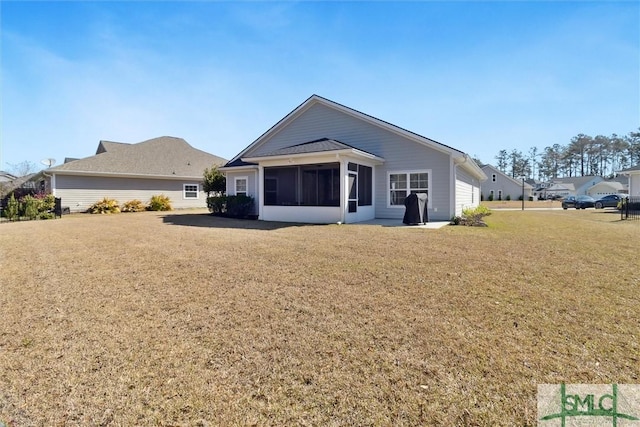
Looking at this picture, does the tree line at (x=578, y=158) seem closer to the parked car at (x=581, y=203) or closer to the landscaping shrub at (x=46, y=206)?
the parked car at (x=581, y=203)

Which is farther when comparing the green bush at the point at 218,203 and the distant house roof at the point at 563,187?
the distant house roof at the point at 563,187

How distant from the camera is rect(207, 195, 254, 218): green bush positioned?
53.6ft

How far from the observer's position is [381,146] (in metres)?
14.5

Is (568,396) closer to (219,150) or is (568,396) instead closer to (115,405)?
(115,405)

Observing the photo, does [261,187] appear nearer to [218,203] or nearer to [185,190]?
[218,203]

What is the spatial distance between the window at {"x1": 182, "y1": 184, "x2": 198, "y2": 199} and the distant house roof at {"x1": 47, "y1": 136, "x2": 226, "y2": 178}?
98cm

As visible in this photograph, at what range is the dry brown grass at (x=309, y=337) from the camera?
2.28 meters

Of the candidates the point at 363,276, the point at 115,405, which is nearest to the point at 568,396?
the point at 363,276

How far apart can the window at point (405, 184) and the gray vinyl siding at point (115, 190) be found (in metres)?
17.3

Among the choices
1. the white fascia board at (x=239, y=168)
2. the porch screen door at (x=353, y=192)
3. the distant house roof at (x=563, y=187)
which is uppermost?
the distant house roof at (x=563, y=187)

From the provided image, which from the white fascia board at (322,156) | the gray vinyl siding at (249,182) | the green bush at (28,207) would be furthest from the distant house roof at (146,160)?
the white fascia board at (322,156)

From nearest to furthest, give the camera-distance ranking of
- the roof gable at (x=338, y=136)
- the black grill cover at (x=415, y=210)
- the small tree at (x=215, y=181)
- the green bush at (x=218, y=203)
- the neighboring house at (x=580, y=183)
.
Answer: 1. the black grill cover at (x=415, y=210)
2. the roof gable at (x=338, y=136)
3. the green bush at (x=218, y=203)
4. the small tree at (x=215, y=181)
5. the neighboring house at (x=580, y=183)

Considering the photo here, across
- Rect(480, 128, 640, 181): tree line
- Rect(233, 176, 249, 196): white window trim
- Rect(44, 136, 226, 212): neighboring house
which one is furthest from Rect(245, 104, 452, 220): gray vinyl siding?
Rect(480, 128, 640, 181): tree line

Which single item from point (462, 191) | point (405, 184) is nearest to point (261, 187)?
point (405, 184)
